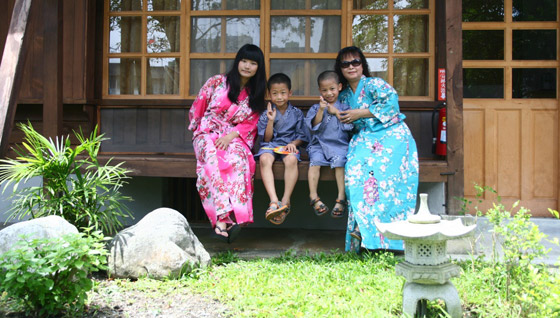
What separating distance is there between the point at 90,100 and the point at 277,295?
3.23m

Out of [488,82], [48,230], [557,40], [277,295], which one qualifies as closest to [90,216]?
[48,230]

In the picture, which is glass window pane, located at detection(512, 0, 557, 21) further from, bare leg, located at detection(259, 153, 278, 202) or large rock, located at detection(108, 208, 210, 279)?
large rock, located at detection(108, 208, 210, 279)

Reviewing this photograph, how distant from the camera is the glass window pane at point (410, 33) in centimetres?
499

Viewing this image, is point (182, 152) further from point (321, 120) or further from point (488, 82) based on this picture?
point (488, 82)

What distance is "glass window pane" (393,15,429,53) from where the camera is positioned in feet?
16.4

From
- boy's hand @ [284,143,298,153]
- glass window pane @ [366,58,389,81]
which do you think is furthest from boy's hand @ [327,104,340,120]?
glass window pane @ [366,58,389,81]

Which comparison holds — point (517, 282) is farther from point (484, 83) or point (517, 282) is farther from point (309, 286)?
point (484, 83)

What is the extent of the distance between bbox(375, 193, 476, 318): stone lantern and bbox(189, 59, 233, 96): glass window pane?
3.22 meters

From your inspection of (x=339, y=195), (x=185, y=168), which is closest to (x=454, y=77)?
(x=339, y=195)

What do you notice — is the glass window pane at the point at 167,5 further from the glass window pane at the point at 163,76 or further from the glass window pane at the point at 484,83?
the glass window pane at the point at 484,83

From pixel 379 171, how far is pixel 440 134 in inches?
50.6

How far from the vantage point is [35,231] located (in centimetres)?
282

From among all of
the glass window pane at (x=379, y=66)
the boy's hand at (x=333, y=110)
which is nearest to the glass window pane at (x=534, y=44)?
the glass window pane at (x=379, y=66)

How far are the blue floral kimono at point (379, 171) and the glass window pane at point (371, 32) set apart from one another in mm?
1164
